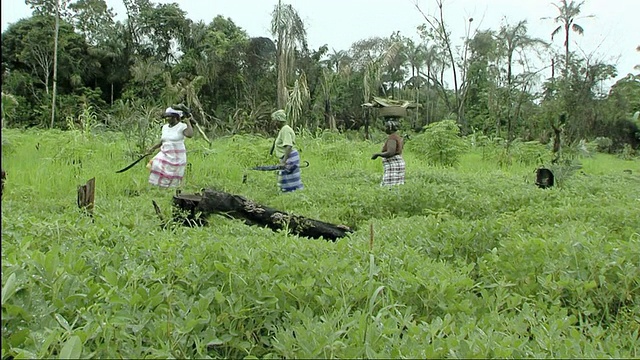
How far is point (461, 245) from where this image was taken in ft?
12.6

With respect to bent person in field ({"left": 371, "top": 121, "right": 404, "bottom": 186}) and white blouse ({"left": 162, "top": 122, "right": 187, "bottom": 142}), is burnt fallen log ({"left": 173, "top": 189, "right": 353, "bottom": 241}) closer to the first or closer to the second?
white blouse ({"left": 162, "top": 122, "right": 187, "bottom": 142})

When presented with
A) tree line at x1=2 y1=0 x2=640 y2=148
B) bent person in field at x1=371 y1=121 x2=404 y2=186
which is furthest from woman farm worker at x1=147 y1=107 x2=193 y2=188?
tree line at x1=2 y1=0 x2=640 y2=148

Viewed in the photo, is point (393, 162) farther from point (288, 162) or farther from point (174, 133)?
point (174, 133)

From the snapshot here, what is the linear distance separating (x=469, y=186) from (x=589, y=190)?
162cm

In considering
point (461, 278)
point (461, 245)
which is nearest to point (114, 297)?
point (461, 278)

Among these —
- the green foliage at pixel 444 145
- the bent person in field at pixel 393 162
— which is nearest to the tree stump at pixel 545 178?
the bent person in field at pixel 393 162

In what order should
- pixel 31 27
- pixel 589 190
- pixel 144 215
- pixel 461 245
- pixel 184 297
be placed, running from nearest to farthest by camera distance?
pixel 184 297, pixel 461 245, pixel 144 215, pixel 589 190, pixel 31 27

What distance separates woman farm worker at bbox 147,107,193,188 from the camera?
7.87 metres

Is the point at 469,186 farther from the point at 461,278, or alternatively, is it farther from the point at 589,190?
the point at 461,278

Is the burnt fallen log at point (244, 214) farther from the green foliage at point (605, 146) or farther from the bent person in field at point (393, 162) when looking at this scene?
the green foliage at point (605, 146)

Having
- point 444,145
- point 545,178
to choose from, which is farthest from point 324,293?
point 444,145

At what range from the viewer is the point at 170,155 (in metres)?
7.89

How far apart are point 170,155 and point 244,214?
9.44 ft

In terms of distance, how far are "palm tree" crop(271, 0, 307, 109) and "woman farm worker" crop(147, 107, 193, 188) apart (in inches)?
549
